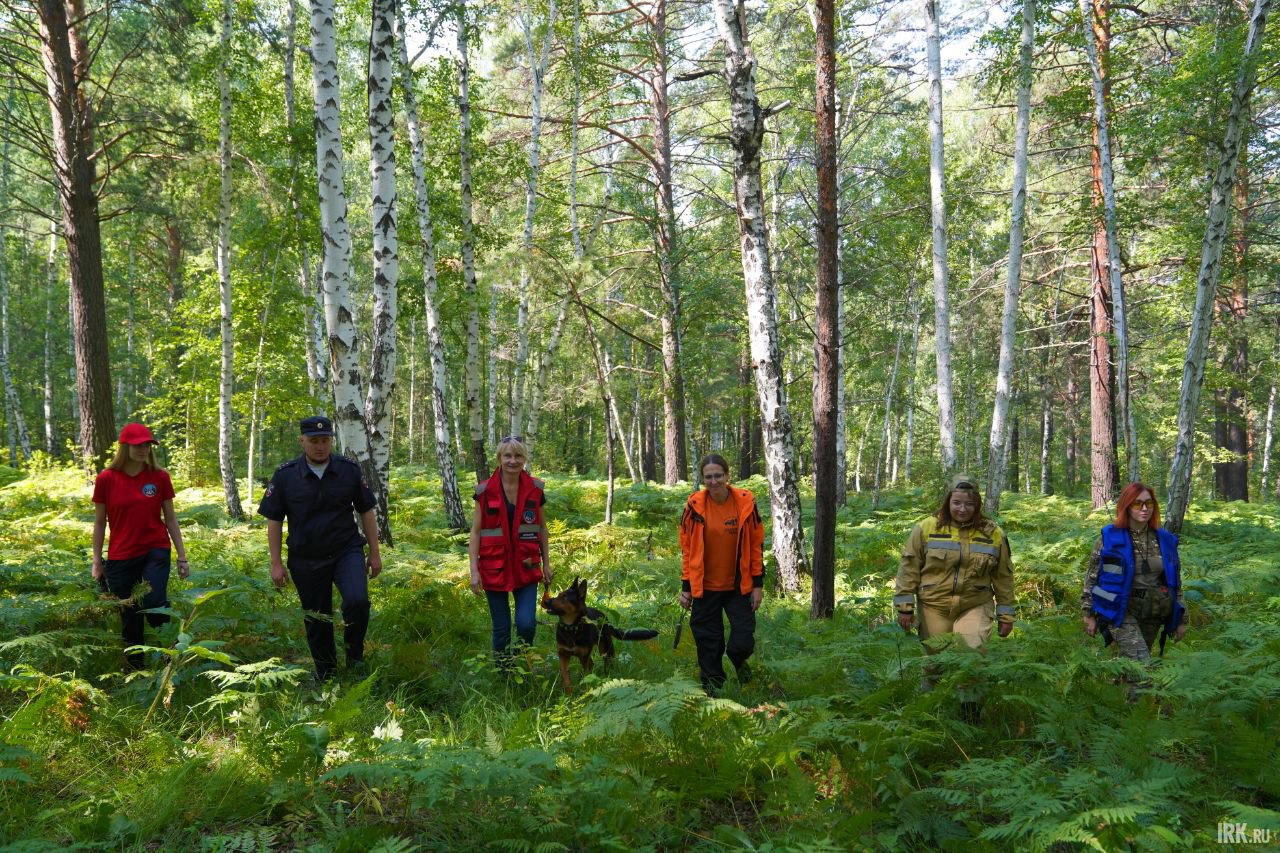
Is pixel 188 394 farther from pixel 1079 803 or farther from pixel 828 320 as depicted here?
pixel 1079 803

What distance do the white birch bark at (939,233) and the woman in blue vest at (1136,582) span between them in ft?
29.0

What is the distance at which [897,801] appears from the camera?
349cm

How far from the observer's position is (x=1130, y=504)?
5.11 meters

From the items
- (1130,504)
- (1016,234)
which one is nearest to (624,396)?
(1016,234)

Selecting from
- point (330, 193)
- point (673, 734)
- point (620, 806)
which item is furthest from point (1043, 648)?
point (330, 193)

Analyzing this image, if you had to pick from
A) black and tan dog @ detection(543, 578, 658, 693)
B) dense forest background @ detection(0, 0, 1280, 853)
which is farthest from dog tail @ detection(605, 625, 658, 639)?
dense forest background @ detection(0, 0, 1280, 853)

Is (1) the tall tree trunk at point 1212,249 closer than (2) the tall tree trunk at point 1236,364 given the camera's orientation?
Yes

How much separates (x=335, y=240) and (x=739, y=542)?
588 centimetres

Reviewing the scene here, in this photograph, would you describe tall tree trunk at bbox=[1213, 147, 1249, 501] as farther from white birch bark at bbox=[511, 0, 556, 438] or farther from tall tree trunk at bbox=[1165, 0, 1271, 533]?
white birch bark at bbox=[511, 0, 556, 438]

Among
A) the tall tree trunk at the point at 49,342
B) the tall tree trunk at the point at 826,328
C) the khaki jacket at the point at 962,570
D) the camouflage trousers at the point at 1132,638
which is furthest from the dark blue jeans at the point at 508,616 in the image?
the tall tree trunk at the point at 49,342

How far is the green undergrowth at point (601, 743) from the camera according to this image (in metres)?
3.16

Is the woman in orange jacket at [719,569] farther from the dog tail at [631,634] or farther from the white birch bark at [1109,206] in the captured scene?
the white birch bark at [1109,206]

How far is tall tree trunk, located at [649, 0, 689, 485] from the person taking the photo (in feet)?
53.9

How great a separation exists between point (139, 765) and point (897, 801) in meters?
3.85
